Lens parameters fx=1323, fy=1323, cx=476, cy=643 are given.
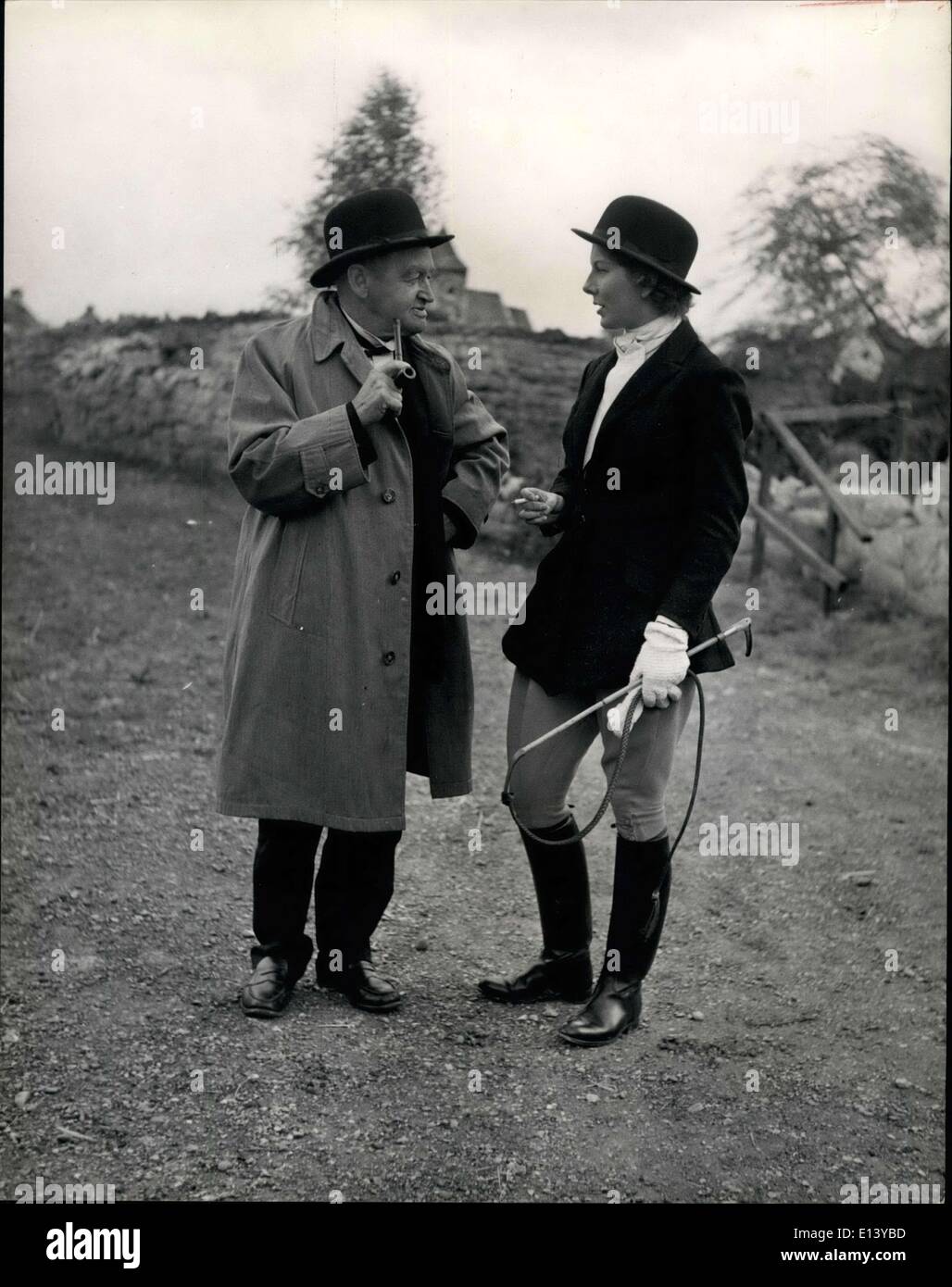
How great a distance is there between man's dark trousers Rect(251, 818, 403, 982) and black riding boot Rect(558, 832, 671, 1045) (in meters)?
0.58

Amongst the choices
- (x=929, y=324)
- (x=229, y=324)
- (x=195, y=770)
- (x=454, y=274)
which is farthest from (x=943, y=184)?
(x=195, y=770)

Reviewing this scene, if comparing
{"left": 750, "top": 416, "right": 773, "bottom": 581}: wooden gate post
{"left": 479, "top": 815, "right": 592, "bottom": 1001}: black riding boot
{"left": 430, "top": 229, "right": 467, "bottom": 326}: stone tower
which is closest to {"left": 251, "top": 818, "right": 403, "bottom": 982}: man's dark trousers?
{"left": 479, "top": 815, "right": 592, "bottom": 1001}: black riding boot

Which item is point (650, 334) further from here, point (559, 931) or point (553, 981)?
point (553, 981)

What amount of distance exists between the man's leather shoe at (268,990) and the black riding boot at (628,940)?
71 centimetres

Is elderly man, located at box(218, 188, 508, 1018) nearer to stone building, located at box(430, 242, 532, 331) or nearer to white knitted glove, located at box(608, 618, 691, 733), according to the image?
white knitted glove, located at box(608, 618, 691, 733)

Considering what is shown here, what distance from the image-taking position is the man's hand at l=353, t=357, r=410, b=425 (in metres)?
3.05

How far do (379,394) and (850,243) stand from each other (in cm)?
385

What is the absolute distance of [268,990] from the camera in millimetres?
3330

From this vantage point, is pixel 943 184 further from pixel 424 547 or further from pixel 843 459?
pixel 424 547

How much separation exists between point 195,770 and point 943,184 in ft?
13.0

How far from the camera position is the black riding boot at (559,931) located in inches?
133

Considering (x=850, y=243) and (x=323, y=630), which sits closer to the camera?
(x=323, y=630)

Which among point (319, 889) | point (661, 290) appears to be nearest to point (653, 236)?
point (661, 290)

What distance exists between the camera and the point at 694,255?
3090mm
